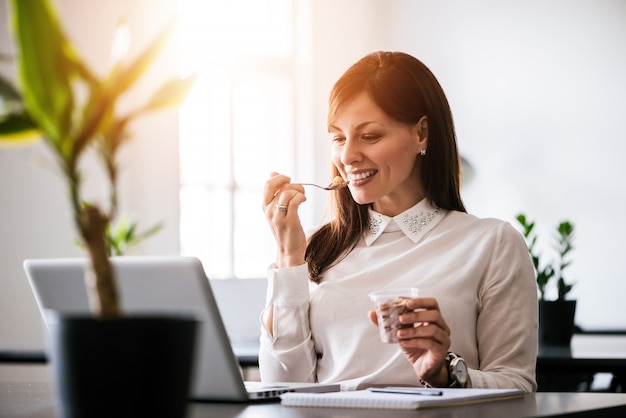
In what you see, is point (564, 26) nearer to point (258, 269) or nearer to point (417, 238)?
point (258, 269)

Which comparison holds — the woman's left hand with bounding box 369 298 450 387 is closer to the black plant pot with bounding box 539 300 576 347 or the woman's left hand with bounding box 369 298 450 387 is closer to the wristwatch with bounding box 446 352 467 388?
the wristwatch with bounding box 446 352 467 388

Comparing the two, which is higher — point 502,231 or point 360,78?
point 360,78

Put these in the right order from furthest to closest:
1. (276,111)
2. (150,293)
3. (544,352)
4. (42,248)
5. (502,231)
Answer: (276,111) < (42,248) < (544,352) < (502,231) < (150,293)

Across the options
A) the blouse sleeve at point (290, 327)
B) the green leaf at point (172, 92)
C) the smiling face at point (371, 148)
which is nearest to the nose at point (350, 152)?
the smiling face at point (371, 148)

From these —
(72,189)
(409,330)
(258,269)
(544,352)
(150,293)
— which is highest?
(72,189)

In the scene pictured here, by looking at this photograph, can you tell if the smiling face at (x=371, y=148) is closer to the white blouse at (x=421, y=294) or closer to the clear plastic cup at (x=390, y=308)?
the white blouse at (x=421, y=294)

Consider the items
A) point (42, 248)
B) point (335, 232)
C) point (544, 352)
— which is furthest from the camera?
point (42, 248)

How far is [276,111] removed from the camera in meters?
5.92

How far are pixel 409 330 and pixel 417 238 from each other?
566 mm

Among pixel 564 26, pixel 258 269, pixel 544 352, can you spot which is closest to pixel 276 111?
pixel 258 269

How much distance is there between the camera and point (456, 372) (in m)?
1.69

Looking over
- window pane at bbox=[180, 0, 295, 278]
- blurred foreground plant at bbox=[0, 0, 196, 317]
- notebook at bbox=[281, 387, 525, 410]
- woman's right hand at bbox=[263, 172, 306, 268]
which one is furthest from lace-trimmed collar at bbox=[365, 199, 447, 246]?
window pane at bbox=[180, 0, 295, 278]

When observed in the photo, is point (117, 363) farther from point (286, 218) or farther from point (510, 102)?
point (510, 102)

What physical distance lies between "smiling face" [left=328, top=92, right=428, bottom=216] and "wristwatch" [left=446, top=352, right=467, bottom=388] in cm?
52
